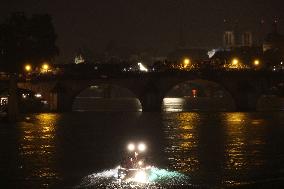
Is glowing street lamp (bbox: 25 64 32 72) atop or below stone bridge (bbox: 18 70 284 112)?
atop

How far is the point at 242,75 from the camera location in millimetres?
144625

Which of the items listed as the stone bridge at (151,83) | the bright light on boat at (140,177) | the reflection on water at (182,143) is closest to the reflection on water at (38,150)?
the bright light on boat at (140,177)

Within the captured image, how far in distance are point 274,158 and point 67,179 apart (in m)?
20.4

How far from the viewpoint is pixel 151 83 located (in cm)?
14400

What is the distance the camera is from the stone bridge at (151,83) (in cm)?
14288

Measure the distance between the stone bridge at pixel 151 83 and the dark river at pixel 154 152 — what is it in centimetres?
2604

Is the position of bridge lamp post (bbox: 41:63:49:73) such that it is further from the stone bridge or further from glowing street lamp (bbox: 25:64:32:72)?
the stone bridge

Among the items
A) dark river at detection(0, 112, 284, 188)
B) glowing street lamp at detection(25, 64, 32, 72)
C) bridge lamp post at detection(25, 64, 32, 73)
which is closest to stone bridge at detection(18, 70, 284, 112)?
bridge lamp post at detection(25, 64, 32, 73)

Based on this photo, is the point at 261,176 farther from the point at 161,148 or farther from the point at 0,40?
the point at 0,40

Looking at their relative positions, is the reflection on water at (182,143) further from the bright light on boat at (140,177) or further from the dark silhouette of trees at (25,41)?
the dark silhouette of trees at (25,41)

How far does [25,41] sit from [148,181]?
4482 inches

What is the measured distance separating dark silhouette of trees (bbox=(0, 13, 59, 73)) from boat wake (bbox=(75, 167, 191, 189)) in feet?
344

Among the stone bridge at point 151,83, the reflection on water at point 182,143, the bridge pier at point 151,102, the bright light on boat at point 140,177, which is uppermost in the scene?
the stone bridge at point 151,83

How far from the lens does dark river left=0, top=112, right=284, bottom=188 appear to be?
55844 millimetres
